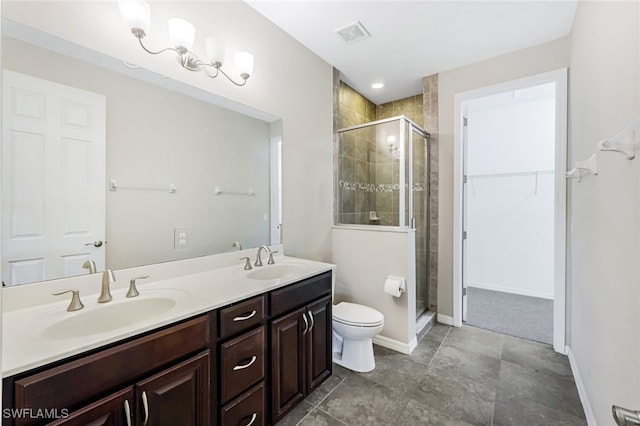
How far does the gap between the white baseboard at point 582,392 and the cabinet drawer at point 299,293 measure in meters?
1.66

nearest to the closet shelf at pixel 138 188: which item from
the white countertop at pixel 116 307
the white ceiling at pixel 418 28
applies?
the white countertop at pixel 116 307

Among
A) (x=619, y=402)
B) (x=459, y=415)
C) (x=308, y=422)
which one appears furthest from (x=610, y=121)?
(x=308, y=422)

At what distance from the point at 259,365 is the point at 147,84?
1.66 meters

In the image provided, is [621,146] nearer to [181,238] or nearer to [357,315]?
[357,315]

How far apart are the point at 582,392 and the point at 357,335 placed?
1480 mm

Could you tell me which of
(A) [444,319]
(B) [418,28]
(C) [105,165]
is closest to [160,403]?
(C) [105,165]

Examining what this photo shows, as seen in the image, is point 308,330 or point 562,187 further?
point 562,187

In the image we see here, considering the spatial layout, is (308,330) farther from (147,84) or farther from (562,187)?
(562,187)

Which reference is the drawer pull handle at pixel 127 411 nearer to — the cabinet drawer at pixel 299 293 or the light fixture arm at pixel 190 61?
the cabinet drawer at pixel 299 293

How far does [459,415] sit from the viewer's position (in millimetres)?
1788

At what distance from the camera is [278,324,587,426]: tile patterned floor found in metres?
1.77

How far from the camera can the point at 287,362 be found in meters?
A: 1.74

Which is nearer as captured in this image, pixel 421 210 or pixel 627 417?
pixel 627 417

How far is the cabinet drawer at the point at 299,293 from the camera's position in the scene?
1.67 metres
